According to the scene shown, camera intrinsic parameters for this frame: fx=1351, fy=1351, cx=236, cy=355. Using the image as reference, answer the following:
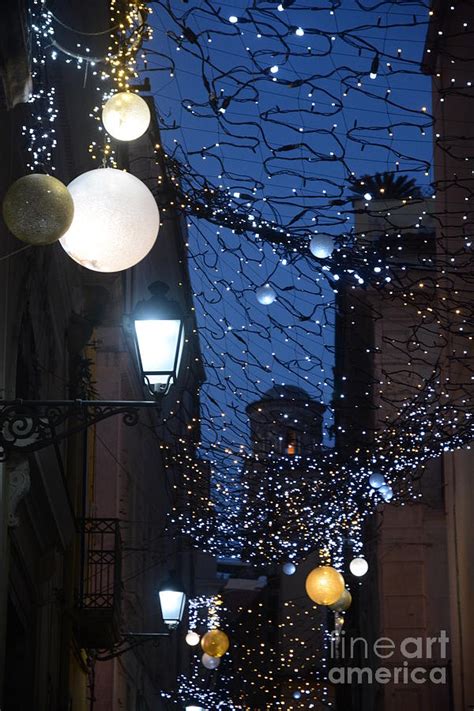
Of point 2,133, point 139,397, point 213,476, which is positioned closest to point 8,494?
point 2,133

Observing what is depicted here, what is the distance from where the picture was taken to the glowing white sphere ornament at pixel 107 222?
6312 mm

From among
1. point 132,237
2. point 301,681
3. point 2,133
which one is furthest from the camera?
point 301,681

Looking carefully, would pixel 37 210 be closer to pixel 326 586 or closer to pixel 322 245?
pixel 322 245

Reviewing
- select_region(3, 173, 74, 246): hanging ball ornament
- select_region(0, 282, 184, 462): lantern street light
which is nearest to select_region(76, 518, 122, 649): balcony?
select_region(0, 282, 184, 462): lantern street light

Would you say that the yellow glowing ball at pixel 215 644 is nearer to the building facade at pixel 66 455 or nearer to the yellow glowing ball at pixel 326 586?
the building facade at pixel 66 455

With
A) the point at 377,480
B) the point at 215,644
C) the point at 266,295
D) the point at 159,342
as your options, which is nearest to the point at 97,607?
the point at 377,480

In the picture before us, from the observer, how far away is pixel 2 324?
8078 mm

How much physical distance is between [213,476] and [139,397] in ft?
17.4

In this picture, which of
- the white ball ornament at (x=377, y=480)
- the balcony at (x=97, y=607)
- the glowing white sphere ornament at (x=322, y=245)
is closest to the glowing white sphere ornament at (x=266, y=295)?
the glowing white sphere ornament at (x=322, y=245)

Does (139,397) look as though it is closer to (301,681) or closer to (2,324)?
(2,324)

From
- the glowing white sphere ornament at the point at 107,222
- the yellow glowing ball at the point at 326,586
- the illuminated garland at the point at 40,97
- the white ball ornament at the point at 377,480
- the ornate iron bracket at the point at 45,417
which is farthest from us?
the yellow glowing ball at the point at 326,586

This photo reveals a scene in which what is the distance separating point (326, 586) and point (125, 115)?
9065 millimetres

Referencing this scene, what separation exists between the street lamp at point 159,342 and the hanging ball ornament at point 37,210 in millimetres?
1149

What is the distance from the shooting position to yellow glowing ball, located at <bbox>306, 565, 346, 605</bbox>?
1572cm
